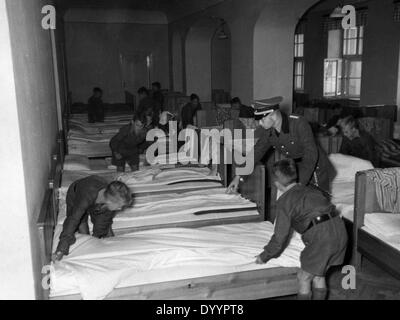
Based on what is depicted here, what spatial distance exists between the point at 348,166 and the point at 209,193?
171cm

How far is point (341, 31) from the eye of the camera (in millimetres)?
11414

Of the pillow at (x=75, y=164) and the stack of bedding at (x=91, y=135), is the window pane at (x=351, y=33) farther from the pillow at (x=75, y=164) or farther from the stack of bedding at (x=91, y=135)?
the pillow at (x=75, y=164)

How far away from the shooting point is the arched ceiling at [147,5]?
35.4 feet

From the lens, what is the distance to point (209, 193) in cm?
472

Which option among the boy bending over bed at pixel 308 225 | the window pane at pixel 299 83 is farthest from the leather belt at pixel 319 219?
the window pane at pixel 299 83

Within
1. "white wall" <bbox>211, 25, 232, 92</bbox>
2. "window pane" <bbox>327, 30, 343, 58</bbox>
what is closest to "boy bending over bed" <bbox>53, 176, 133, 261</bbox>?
"window pane" <bbox>327, 30, 343, 58</bbox>

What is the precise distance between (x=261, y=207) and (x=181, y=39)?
855cm

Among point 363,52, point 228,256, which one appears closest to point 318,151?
point 228,256

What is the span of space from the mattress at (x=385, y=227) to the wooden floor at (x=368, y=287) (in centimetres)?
46

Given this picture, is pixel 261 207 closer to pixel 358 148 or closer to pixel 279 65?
pixel 358 148

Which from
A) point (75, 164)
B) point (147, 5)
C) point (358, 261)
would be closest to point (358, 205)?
point (358, 261)

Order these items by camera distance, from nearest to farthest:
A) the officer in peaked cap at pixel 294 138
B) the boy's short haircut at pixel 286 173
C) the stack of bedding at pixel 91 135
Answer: the boy's short haircut at pixel 286 173 < the officer in peaked cap at pixel 294 138 < the stack of bedding at pixel 91 135

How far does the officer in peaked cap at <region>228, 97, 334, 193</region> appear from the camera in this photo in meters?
3.95

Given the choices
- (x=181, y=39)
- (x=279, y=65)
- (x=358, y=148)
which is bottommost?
(x=358, y=148)
